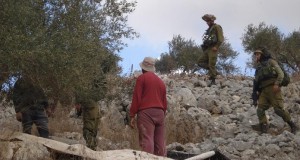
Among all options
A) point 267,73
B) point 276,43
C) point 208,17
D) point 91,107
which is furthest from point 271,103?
point 276,43

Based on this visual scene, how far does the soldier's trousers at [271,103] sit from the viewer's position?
11758mm

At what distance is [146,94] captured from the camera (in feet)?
28.9

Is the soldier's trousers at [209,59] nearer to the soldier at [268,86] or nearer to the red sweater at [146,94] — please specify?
the soldier at [268,86]

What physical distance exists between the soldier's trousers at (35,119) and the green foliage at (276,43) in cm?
2036

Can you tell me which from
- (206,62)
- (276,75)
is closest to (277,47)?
(206,62)

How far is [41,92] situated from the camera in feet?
29.8

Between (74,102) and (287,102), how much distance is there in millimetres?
6582

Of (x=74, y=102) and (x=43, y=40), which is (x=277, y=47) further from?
(x=43, y=40)

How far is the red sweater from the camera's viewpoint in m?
8.77

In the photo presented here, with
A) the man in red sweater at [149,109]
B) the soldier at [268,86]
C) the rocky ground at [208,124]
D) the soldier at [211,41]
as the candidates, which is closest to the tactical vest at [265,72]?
the soldier at [268,86]

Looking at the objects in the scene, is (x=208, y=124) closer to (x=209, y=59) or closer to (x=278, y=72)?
→ (x=278, y=72)

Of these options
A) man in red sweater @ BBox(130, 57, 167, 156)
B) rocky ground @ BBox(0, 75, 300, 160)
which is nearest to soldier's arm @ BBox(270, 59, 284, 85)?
rocky ground @ BBox(0, 75, 300, 160)

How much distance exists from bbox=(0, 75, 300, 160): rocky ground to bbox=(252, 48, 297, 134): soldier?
14.5 inches

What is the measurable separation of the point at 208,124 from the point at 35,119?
187 inches
